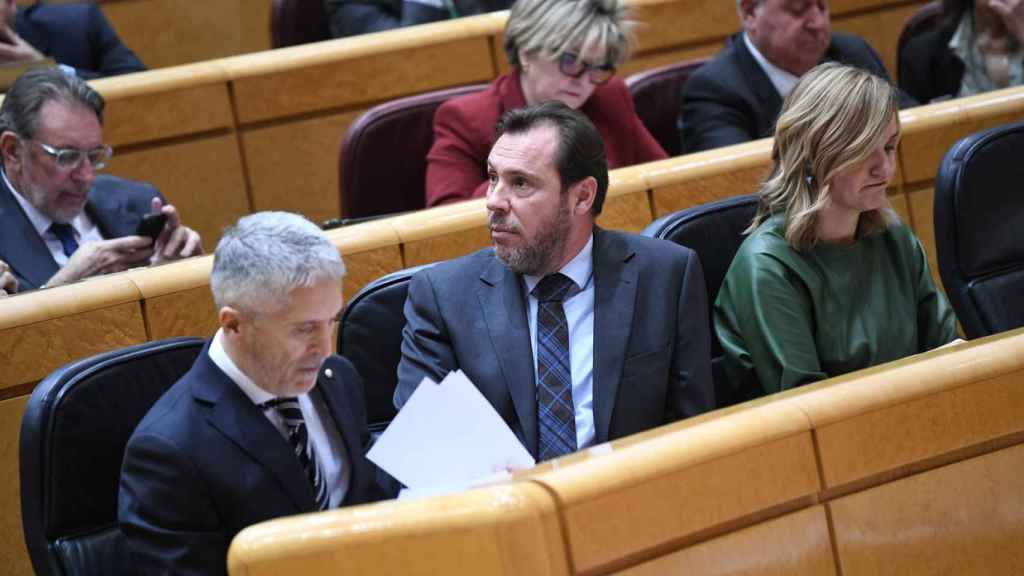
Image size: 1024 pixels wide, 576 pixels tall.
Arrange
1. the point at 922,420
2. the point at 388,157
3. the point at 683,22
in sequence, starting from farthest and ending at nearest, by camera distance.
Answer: the point at 683,22, the point at 388,157, the point at 922,420

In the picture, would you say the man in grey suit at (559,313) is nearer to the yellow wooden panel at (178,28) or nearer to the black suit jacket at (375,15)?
the black suit jacket at (375,15)

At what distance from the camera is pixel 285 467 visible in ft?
5.32

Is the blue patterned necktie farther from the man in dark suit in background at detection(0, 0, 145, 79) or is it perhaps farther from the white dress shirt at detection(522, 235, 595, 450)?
the man in dark suit in background at detection(0, 0, 145, 79)

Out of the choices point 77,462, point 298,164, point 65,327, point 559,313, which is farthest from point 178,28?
point 77,462

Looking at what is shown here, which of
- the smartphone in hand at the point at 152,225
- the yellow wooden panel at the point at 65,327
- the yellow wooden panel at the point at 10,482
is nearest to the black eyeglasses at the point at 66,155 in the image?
the smartphone in hand at the point at 152,225

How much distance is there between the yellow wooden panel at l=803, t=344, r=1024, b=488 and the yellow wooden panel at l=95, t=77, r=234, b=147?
1.92 meters

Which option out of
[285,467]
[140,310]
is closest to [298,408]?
[285,467]

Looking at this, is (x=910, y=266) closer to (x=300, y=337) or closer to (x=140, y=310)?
(x=300, y=337)

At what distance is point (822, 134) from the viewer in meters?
2.10

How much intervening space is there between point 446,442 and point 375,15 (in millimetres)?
2184

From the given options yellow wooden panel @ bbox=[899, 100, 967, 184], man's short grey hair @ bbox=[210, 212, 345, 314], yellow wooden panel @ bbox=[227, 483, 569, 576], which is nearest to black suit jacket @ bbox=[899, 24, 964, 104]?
yellow wooden panel @ bbox=[899, 100, 967, 184]

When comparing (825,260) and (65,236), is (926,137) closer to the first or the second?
(825,260)

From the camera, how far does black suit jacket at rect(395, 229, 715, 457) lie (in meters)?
1.91

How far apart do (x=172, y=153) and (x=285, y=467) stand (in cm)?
161
